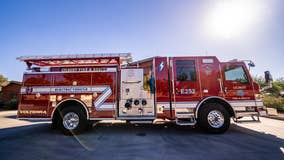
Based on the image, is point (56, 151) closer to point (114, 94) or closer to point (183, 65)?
point (114, 94)

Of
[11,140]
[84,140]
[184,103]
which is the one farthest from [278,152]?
[11,140]

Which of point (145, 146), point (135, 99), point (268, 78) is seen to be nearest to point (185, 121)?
point (145, 146)

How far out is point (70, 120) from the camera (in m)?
4.89

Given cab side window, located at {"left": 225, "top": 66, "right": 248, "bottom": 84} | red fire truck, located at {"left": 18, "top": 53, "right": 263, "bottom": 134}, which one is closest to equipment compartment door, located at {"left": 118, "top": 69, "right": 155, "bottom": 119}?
red fire truck, located at {"left": 18, "top": 53, "right": 263, "bottom": 134}

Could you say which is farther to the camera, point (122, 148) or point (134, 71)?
point (134, 71)

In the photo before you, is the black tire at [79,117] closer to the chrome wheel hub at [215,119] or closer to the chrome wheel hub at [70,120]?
the chrome wheel hub at [70,120]

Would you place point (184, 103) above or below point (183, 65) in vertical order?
below

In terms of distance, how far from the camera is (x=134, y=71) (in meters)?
5.17

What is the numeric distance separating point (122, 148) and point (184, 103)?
2.66 meters

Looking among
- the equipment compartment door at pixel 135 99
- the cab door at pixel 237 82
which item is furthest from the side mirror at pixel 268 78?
the equipment compartment door at pixel 135 99

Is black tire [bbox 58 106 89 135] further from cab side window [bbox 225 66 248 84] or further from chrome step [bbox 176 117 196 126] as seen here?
cab side window [bbox 225 66 248 84]

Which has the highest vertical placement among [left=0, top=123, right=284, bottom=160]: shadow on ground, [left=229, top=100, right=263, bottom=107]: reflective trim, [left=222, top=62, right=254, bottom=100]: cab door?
[left=222, top=62, right=254, bottom=100]: cab door

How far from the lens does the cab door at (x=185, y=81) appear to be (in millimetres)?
4852

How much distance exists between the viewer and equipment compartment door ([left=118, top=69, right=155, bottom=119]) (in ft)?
16.2
